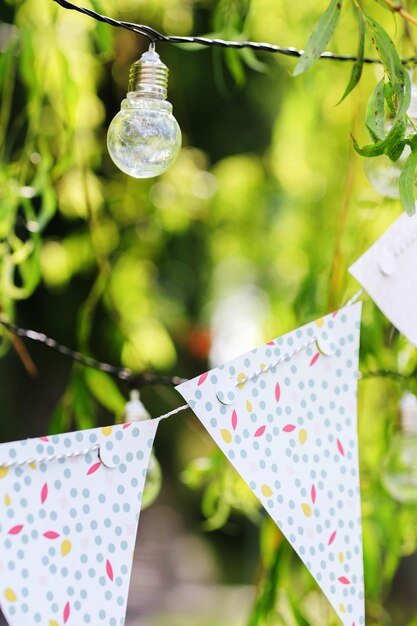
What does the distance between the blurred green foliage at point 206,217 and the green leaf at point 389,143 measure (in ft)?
0.98

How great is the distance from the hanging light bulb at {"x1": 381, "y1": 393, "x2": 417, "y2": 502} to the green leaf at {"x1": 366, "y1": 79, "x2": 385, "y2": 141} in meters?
0.58

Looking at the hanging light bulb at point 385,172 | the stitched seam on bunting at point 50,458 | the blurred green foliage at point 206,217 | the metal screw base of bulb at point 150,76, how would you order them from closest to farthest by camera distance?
the stitched seam on bunting at point 50,458, the metal screw base of bulb at point 150,76, the hanging light bulb at point 385,172, the blurred green foliage at point 206,217

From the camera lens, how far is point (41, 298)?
3.62 m

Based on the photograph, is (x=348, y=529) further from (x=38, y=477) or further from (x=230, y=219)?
(x=230, y=219)

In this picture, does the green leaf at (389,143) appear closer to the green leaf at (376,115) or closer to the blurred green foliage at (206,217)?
the green leaf at (376,115)

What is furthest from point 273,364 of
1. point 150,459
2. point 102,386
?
point 102,386

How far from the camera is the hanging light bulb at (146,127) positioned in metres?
0.75

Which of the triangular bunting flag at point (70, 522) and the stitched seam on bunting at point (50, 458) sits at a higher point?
the stitched seam on bunting at point (50, 458)

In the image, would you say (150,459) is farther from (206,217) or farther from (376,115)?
(206,217)

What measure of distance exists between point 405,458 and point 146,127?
0.71m

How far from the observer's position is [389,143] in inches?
28.4

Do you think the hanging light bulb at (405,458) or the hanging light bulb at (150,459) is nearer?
the hanging light bulb at (150,459)

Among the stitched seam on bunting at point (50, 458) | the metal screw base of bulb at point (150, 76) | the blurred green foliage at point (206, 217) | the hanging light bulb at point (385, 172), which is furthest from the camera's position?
the blurred green foliage at point (206, 217)

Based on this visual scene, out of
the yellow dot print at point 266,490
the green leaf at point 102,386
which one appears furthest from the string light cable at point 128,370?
the green leaf at point 102,386
